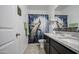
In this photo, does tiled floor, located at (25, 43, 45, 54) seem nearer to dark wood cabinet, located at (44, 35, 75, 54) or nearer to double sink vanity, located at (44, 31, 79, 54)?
dark wood cabinet, located at (44, 35, 75, 54)

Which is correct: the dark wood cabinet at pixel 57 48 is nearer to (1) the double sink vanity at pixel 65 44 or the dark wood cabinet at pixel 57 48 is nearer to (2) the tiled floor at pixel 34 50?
(1) the double sink vanity at pixel 65 44

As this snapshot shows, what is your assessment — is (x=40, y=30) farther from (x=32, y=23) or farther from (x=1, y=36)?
(x=1, y=36)

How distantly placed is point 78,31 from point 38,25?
2.79 m

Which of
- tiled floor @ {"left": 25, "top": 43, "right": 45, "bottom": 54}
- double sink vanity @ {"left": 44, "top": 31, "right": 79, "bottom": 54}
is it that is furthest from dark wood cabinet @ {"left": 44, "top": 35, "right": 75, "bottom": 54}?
tiled floor @ {"left": 25, "top": 43, "right": 45, "bottom": 54}

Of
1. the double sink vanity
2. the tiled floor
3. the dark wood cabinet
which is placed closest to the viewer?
the double sink vanity

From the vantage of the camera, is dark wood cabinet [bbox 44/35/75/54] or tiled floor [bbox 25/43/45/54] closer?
dark wood cabinet [bbox 44/35/75/54]

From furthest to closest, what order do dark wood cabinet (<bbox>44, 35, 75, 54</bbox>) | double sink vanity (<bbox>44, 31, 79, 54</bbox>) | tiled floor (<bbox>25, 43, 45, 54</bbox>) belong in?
tiled floor (<bbox>25, 43, 45, 54</bbox>), dark wood cabinet (<bbox>44, 35, 75, 54</bbox>), double sink vanity (<bbox>44, 31, 79, 54</bbox>)

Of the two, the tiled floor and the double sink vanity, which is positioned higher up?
the double sink vanity

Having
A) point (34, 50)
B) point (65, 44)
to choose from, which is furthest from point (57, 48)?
point (34, 50)

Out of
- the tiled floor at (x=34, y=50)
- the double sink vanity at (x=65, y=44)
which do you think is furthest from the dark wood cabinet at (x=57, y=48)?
the tiled floor at (x=34, y=50)

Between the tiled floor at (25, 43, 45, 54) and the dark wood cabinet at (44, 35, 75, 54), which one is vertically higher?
the dark wood cabinet at (44, 35, 75, 54)

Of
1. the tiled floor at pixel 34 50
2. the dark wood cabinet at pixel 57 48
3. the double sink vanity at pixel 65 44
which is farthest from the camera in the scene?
the tiled floor at pixel 34 50

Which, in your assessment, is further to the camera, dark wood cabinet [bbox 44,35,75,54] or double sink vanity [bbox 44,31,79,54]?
dark wood cabinet [bbox 44,35,75,54]

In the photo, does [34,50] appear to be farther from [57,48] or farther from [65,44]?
[65,44]
